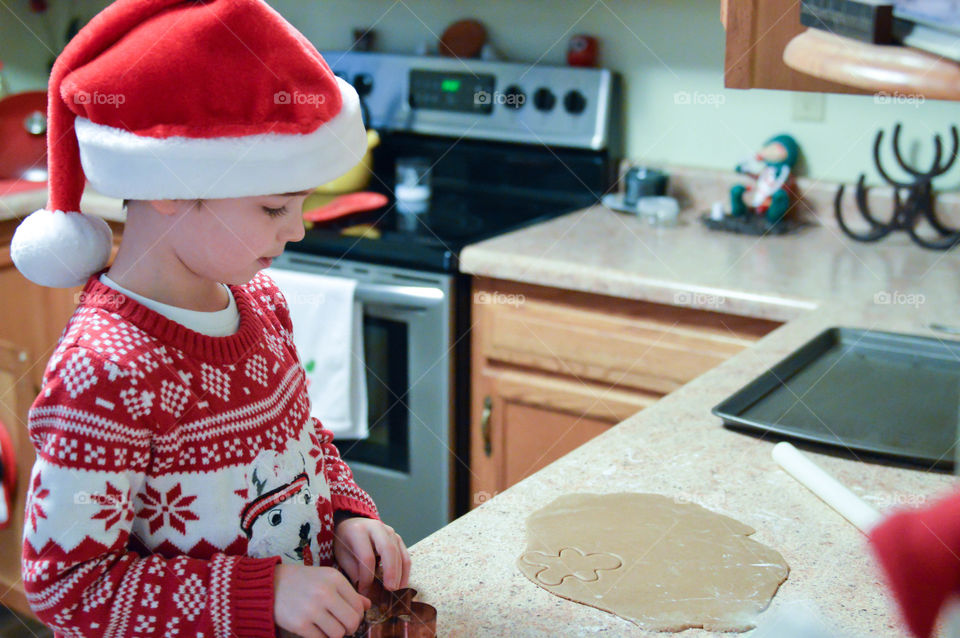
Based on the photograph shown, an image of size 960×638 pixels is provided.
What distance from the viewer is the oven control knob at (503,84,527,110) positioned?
2549 mm

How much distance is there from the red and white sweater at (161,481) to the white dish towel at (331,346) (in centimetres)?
114

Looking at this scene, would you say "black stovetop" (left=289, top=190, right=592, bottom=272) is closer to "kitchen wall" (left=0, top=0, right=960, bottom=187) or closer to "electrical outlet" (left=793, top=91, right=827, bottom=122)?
"kitchen wall" (left=0, top=0, right=960, bottom=187)

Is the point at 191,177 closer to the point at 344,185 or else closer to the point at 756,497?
the point at 756,497

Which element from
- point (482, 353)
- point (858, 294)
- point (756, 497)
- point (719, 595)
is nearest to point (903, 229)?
point (858, 294)

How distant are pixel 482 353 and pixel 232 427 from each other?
4.07ft

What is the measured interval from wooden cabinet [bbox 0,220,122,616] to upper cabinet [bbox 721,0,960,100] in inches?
72.5

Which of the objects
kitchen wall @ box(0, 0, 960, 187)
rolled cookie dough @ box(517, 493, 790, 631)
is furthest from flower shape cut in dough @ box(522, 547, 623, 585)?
kitchen wall @ box(0, 0, 960, 187)

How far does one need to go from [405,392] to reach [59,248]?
1.31m

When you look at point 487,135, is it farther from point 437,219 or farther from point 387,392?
point 387,392

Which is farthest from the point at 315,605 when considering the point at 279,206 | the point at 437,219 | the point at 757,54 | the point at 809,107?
the point at 809,107

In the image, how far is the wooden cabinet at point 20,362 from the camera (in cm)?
244

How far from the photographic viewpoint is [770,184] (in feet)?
7.41

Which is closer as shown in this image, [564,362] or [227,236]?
[227,236]

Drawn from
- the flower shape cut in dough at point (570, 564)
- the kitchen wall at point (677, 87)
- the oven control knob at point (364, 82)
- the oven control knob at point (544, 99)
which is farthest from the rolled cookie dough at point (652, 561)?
the oven control knob at point (364, 82)
